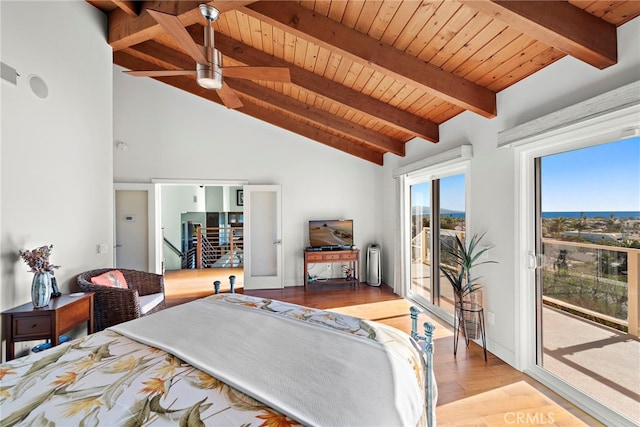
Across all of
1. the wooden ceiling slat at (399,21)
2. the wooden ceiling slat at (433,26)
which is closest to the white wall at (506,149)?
the wooden ceiling slat at (433,26)

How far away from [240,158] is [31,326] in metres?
3.50

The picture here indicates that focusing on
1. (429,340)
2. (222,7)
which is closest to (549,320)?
(429,340)

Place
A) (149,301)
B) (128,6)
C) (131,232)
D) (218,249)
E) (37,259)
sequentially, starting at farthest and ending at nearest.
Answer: (218,249)
(131,232)
(149,301)
(128,6)
(37,259)

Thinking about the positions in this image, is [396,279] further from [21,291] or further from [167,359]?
[21,291]

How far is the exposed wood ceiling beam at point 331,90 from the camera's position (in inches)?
114

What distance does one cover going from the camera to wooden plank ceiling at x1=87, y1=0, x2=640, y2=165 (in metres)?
1.61

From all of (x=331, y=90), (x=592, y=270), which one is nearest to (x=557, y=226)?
(x=592, y=270)

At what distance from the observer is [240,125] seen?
4.80 meters

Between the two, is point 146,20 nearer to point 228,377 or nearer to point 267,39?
point 267,39

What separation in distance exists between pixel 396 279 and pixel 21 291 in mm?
4365

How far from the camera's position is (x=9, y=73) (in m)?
1.92

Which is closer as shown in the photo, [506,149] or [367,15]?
[367,15]

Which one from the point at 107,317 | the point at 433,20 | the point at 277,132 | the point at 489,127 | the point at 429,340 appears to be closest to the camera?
the point at 429,340

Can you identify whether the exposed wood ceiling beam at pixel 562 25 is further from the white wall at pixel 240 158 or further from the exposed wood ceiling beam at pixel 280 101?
the white wall at pixel 240 158
